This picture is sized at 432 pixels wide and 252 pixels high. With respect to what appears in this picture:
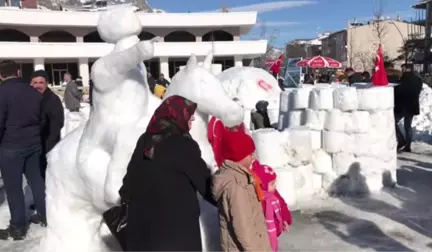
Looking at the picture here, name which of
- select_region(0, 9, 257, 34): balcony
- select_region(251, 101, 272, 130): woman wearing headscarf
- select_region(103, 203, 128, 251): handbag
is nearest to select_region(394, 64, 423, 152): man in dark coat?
select_region(251, 101, 272, 130): woman wearing headscarf

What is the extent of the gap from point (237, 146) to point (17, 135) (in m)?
2.68

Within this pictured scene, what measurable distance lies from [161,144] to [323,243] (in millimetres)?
2547

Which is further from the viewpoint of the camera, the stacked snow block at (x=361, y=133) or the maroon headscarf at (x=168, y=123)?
the stacked snow block at (x=361, y=133)

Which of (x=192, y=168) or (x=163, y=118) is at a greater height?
(x=163, y=118)

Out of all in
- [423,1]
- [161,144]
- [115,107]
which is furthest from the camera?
[423,1]

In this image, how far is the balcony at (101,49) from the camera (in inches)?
1201

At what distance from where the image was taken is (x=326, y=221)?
16.5 feet

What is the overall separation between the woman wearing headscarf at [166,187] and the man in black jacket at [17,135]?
7.77 ft

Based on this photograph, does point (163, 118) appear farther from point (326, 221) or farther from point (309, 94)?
point (309, 94)

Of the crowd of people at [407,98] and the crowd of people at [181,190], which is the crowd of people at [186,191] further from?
the crowd of people at [407,98]

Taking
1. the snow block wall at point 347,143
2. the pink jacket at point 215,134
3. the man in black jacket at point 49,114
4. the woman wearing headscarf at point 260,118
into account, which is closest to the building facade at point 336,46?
the woman wearing headscarf at point 260,118

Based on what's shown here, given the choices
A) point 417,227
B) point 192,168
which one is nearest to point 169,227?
point 192,168

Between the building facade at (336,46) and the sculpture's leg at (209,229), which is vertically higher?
the building facade at (336,46)

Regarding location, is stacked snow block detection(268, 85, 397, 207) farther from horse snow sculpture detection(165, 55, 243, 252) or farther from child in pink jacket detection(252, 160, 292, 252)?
horse snow sculpture detection(165, 55, 243, 252)
